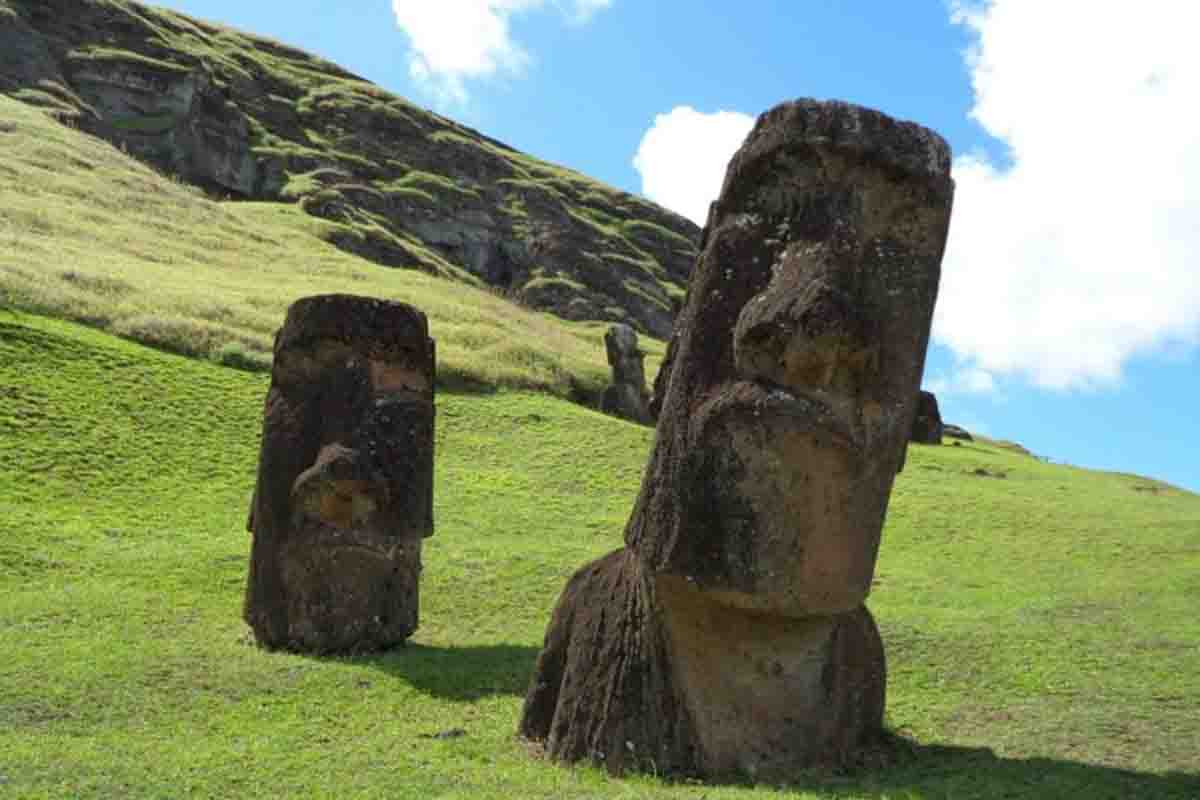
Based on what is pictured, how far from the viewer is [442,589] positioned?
14633mm

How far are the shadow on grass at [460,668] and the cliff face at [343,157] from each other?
45.3 metres

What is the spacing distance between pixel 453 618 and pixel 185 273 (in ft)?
76.1

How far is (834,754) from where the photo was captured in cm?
724

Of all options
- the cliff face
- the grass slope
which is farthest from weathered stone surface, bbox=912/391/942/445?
the cliff face

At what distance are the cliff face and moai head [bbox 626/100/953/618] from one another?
49484 millimetres

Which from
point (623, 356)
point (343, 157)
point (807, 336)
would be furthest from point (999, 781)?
point (343, 157)

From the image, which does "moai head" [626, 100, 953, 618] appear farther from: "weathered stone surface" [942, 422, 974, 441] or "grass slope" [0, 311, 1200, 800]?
"weathered stone surface" [942, 422, 974, 441]

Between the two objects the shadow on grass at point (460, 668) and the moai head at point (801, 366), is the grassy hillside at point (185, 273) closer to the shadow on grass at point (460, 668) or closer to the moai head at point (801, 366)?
the shadow on grass at point (460, 668)

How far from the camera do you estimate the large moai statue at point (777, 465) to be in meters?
6.84

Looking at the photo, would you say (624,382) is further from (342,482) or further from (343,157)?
(343,157)

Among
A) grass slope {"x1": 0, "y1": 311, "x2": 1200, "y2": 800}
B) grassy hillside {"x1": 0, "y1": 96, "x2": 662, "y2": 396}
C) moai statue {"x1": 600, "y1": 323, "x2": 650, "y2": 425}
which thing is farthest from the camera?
moai statue {"x1": 600, "y1": 323, "x2": 650, "y2": 425}

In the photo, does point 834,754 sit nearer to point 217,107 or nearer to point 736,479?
point 736,479

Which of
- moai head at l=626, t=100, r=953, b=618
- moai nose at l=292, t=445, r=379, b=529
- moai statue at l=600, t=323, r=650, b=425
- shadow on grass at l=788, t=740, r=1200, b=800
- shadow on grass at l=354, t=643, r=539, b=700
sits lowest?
shadow on grass at l=354, t=643, r=539, b=700

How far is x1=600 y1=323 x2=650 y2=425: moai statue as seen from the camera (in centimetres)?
3008
